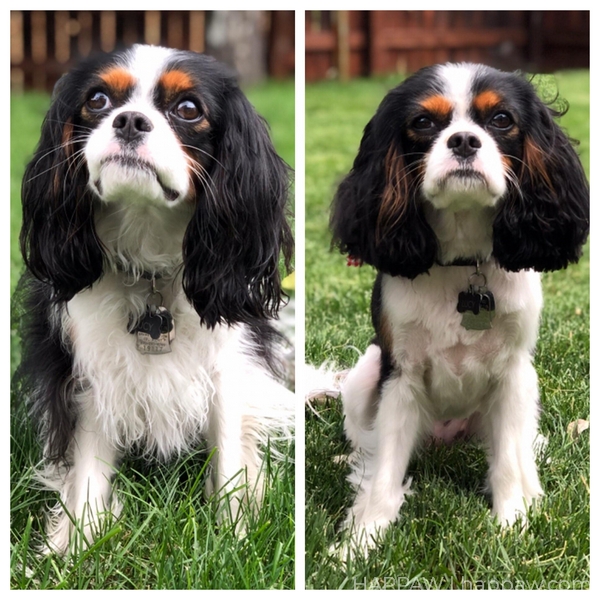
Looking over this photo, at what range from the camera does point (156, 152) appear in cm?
202

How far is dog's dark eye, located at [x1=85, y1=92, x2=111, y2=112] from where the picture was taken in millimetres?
2143

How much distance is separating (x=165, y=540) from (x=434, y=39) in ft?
5.37

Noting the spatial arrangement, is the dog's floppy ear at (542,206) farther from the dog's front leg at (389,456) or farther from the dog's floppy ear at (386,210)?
the dog's front leg at (389,456)

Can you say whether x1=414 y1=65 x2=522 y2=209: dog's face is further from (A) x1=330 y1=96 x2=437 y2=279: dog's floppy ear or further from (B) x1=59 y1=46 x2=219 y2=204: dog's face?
(B) x1=59 y1=46 x2=219 y2=204: dog's face

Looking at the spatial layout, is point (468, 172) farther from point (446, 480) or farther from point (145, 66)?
point (446, 480)

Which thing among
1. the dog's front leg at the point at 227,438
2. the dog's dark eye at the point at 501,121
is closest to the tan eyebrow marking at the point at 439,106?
the dog's dark eye at the point at 501,121

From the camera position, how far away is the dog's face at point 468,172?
2.13 meters

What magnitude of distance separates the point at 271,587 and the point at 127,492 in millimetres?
466

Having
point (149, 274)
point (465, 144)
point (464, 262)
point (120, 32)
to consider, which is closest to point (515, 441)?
point (464, 262)

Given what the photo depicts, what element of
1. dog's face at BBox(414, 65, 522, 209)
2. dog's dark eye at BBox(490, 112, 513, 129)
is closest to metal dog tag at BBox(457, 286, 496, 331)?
dog's face at BBox(414, 65, 522, 209)

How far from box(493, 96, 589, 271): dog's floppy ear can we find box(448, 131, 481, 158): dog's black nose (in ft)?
0.67

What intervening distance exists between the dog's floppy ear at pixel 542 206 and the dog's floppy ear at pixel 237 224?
58 cm

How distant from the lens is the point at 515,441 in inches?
96.8
